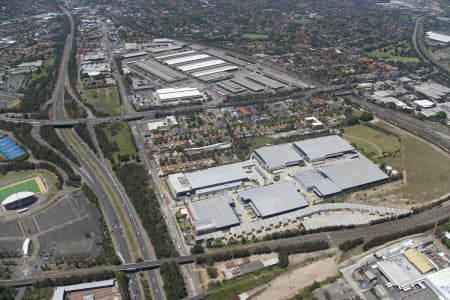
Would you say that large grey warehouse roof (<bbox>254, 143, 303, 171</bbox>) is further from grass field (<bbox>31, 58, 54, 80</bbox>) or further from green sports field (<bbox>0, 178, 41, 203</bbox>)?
grass field (<bbox>31, 58, 54, 80</bbox>)

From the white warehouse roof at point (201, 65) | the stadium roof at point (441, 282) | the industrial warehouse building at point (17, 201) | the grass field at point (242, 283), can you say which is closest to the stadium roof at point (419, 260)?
the stadium roof at point (441, 282)

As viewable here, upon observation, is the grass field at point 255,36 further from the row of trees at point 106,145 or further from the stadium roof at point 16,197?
the stadium roof at point 16,197

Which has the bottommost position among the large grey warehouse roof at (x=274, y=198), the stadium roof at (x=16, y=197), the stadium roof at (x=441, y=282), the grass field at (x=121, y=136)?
the stadium roof at (x=441, y=282)

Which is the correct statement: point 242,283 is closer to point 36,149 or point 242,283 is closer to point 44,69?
point 36,149

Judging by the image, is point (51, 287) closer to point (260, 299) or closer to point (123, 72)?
point (260, 299)

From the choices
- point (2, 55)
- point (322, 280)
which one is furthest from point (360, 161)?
point (2, 55)

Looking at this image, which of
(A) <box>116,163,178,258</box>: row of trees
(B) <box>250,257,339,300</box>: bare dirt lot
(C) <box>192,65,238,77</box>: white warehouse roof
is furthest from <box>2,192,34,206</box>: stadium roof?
(C) <box>192,65,238,77</box>: white warehouse roof

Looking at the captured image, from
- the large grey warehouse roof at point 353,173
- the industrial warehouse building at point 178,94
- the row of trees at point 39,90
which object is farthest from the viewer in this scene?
the industrial warehouse building at point 178,94
